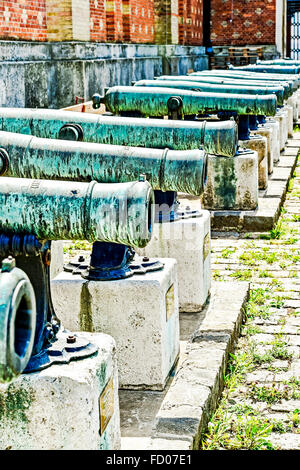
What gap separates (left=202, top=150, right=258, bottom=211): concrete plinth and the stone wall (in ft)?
9.25

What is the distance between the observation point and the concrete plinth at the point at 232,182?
8891mm

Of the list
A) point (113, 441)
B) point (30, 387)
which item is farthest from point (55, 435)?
point (113, 441)

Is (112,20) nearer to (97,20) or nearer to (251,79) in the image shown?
(97,20)

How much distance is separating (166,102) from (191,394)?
412cm

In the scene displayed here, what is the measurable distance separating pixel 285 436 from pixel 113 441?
108 centimetres

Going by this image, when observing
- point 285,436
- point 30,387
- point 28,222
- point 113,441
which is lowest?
point 285,436

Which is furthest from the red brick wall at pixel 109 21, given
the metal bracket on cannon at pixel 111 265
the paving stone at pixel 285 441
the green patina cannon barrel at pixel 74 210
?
the green patina cannon barrel at pixel 74 210

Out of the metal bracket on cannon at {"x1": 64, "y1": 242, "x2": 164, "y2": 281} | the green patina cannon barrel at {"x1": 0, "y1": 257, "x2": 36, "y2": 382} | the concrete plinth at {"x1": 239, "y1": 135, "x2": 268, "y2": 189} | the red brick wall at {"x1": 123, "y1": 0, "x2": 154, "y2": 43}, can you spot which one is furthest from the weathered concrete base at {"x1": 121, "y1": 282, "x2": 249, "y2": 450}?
the red brick wall at {"x1": 123, "y1": 0, "x2": 154, "y2": 43}

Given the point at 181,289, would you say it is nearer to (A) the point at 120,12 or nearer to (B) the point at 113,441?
(B) the point at 113,441

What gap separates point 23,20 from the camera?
11805 millimetres

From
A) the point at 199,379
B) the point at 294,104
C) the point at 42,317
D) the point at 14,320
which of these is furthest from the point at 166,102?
the point at 294,104

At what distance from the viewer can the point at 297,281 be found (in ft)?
23.8

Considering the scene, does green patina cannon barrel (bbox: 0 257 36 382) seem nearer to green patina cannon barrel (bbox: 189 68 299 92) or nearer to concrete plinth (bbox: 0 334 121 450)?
concrete plinth (bbox: 0 334 121 450)

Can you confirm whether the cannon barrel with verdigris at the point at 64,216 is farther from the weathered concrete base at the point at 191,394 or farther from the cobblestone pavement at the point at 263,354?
the cobblestone pavement at the point at 263,354
